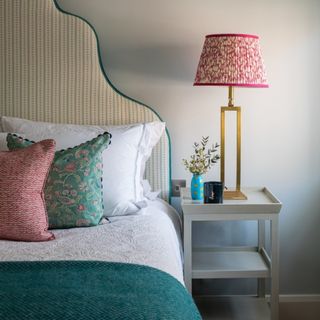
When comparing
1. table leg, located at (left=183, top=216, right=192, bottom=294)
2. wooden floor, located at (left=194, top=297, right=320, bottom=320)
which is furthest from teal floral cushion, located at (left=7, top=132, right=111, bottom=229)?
wooden floor, located at (left=194, top=297, right=320, bottom=320)

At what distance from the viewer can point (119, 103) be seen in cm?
273

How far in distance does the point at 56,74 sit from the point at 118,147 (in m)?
0.56

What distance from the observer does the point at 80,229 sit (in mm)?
2121

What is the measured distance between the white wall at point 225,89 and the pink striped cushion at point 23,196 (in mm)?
918

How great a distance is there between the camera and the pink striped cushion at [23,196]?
77.2 inches

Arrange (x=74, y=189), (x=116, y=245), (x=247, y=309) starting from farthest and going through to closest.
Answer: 1. (x=247, y=309)
2. (x=74, y=189)
3. (x=116, y=245)

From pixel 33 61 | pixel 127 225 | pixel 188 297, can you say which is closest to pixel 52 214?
pixel 127 225

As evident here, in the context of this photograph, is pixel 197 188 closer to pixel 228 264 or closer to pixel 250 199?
pixel 250 199

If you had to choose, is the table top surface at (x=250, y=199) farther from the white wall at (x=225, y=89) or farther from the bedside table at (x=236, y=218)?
the white wall at (x=225, y=89)

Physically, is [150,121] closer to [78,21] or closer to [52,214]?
[78,21]

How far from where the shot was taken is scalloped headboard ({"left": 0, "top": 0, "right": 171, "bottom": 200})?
8.83ft

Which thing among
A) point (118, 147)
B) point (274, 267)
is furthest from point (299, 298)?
point (118, 147)

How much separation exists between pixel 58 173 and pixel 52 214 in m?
0.16

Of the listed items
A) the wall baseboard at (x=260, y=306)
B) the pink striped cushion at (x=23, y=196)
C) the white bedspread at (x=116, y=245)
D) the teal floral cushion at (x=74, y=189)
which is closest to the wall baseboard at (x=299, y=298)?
the wall baseboard at (x=260, y=306)
